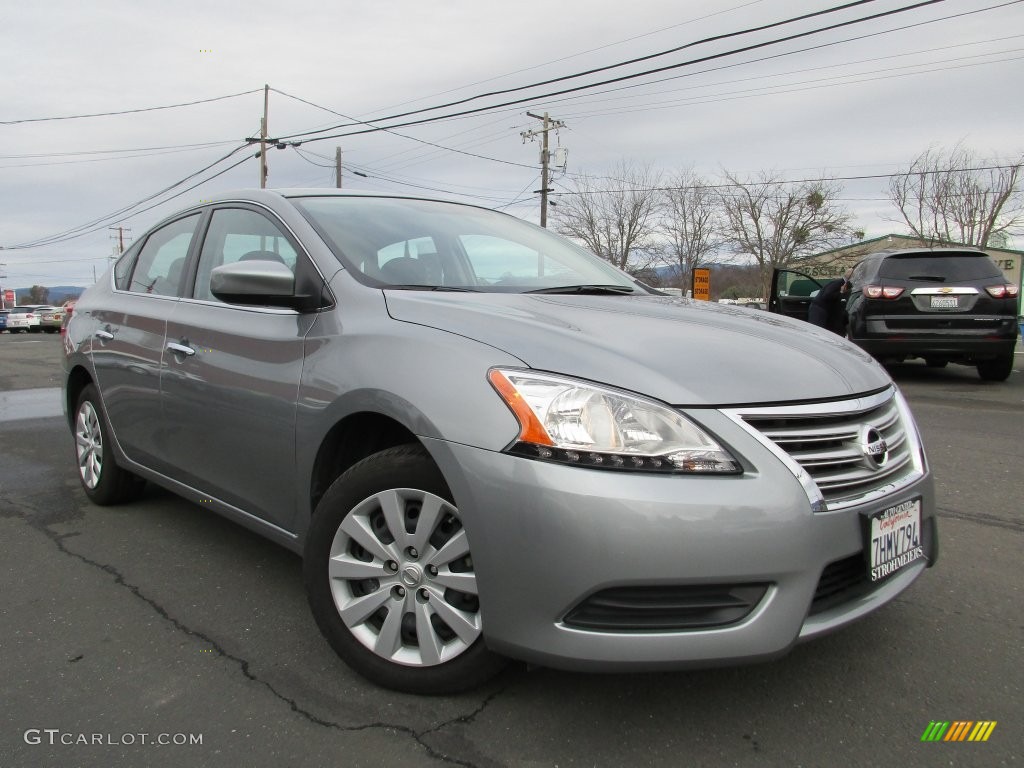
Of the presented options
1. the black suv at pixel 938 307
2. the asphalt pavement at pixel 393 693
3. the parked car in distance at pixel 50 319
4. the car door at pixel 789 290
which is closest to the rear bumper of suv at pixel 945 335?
the black suv at pixel 938 307

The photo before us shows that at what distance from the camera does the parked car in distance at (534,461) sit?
71.9 inches

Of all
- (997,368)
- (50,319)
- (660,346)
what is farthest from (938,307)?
(50,319)

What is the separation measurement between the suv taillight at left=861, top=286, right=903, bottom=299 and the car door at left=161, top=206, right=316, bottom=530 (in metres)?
7.73

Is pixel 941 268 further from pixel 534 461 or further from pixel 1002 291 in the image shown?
Result: pixel 534 461

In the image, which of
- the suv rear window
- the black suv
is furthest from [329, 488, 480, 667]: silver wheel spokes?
the suv rear window

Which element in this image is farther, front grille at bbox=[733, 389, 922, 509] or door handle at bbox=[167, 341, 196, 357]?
door handle at bbox=[167, 341, 196, 357]

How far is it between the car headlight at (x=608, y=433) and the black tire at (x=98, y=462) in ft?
9.58

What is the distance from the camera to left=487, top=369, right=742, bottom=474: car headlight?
6.05 feet

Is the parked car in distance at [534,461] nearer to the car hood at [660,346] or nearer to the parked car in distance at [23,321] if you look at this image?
the car hood at [660,346]

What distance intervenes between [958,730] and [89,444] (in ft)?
13.7

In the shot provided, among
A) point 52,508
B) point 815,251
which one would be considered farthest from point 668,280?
point 52,508

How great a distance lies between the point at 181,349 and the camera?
3197 millimetres

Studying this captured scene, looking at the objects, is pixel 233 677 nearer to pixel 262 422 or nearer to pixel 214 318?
pixel 262 422

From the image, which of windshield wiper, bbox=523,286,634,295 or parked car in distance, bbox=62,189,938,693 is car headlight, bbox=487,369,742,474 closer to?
parked car in distance, bbox=62,189,938,693
